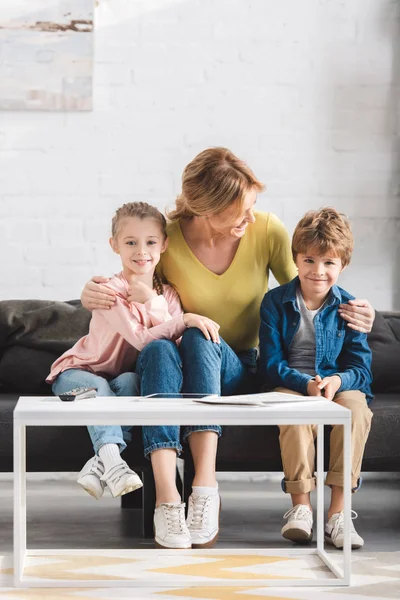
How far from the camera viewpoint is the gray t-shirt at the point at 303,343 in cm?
229

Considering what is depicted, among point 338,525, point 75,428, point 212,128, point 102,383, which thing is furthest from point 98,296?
point 212,128

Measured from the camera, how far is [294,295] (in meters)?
2.30

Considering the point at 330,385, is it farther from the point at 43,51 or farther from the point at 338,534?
the point at 43,51

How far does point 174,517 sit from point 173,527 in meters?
0.02

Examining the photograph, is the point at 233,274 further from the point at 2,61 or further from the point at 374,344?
the point at 2,61

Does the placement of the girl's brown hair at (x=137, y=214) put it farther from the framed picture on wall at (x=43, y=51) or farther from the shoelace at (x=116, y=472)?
the framed picture on wall at (x=43, y=51)

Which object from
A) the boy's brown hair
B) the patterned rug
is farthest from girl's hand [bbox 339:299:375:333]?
the patterned rug

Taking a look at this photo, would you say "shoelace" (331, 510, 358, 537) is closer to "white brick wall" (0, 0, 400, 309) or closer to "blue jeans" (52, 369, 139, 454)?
"blue jeans" (52, 369, 139, 454)

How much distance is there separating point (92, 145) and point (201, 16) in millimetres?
598

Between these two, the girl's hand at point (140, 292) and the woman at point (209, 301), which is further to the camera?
the girl's hand at point (140, 292)

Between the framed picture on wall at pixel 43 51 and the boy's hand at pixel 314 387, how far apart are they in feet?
4.95

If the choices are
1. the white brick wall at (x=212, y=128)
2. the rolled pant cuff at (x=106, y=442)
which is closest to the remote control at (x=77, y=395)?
the rolled pant cuff at (x=106, y=442)

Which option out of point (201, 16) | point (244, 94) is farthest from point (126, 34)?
point (244, 94)

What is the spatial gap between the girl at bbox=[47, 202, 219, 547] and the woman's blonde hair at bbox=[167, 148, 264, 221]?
12 cm
